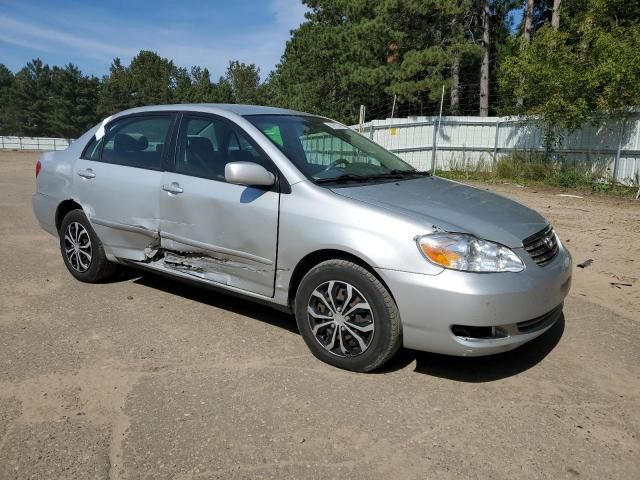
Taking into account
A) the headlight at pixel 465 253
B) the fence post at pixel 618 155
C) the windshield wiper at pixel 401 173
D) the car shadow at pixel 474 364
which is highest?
the fence post at pixel 618 155

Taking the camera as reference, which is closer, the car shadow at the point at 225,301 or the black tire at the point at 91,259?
the car shadow at the point at 225,301

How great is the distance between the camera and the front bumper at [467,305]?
289 centimetres

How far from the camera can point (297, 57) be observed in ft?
121

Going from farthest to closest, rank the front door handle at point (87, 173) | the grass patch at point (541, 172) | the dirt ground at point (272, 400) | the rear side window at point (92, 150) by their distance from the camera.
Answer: the grass patch at point (541, 172) < the rear side window at point (92, 150) < the front door handle at point (87, 173) < the dirt ground at point (272, 400)

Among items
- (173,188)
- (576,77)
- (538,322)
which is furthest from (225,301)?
(576,77)

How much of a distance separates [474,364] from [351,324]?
2.96 feet

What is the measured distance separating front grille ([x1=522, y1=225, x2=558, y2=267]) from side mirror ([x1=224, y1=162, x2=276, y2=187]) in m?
1.66

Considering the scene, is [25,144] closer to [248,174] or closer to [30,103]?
[30,103]

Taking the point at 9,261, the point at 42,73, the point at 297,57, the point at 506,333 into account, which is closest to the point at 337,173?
the point at 506,333

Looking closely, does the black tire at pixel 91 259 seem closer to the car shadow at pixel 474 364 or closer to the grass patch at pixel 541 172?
the car shadow at pixel 474 364

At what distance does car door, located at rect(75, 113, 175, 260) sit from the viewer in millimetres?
4246

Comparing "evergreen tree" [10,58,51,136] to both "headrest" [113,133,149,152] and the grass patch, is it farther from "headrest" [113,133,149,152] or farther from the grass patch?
"headrest" [113,133,149,152]

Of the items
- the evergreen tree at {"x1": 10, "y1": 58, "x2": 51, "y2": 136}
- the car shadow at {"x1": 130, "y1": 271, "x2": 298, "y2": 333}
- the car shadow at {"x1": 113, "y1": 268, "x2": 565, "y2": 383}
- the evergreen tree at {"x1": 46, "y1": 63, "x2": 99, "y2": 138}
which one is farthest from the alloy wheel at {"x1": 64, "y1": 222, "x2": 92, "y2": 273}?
the evergreen tree at {"x1": 10, "y1": 58, "x2": 51, "y2": 136}

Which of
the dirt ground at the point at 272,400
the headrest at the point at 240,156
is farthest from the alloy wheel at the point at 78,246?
the headrest at the point at 240,156
